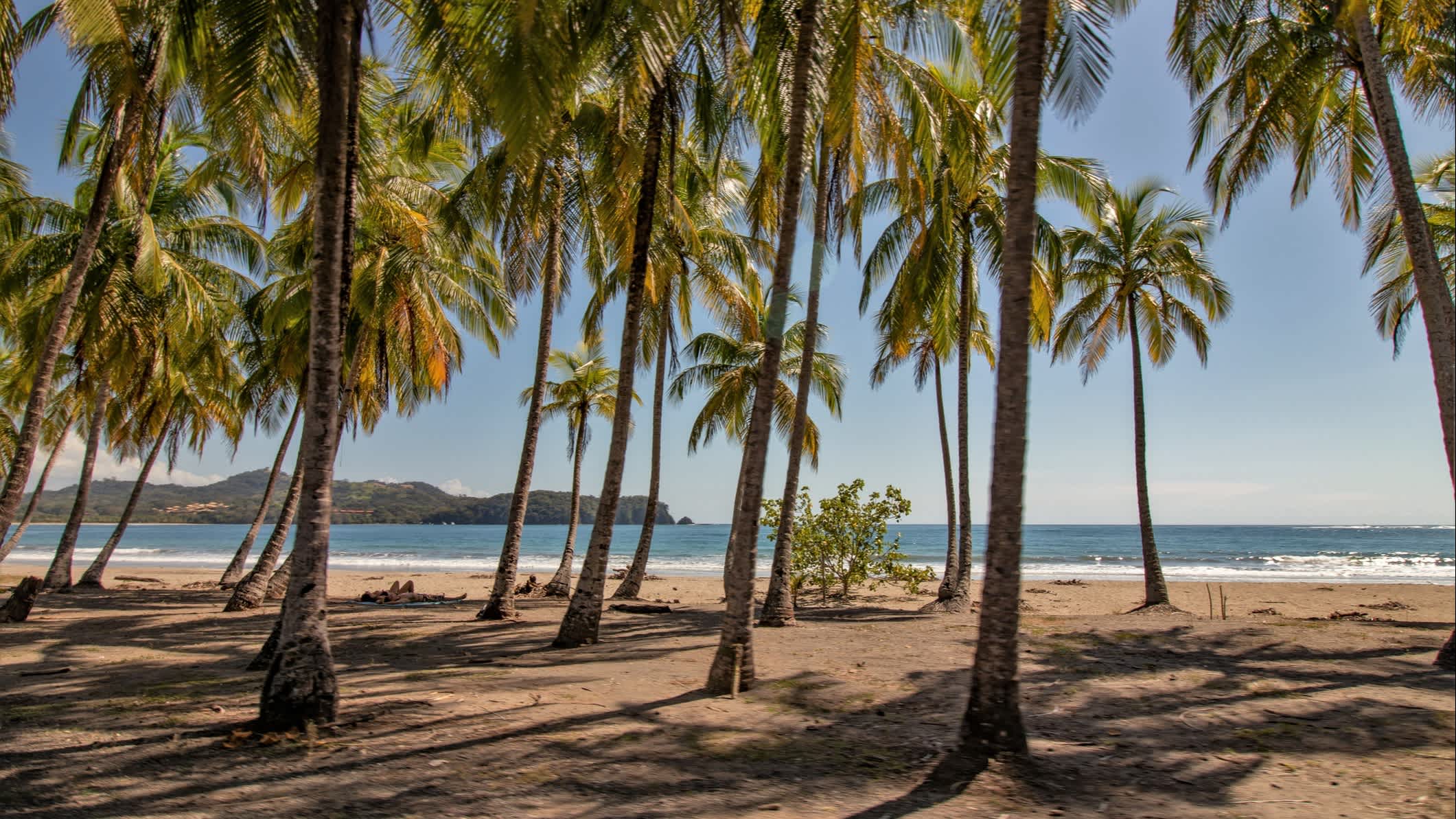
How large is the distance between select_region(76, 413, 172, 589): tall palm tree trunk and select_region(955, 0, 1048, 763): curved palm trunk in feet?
69.3

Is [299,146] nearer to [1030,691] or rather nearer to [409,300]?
[409,300]

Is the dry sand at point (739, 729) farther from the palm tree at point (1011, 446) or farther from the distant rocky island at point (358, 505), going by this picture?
the distant rocky island at point (358, 505)

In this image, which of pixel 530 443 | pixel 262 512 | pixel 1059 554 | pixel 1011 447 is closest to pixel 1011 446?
pixel 1011 447

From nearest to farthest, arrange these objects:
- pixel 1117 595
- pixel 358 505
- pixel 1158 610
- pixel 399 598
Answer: pixel 1158 610 → pixel 399 598 → pixel 1117 595 → pixel 358 505

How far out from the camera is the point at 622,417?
9570 mm

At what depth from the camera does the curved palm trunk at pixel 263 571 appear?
46.8 ft

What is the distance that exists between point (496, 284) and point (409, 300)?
3151 millimetres

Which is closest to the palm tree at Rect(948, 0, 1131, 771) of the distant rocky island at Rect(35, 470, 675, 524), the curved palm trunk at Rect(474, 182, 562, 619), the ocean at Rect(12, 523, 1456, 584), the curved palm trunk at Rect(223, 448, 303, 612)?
the curved palm trunk at Rect(474, 182, 562, 619)

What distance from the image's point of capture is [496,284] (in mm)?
17031

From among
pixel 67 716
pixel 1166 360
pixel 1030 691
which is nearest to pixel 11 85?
pixel 67 716

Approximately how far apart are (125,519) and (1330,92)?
92.7 ft

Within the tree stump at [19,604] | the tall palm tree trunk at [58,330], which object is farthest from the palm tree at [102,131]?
the tree stump at [19,604]

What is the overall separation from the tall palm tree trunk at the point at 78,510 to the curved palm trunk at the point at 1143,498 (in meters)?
22.3

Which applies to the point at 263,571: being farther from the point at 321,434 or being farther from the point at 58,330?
the point at 321,434
